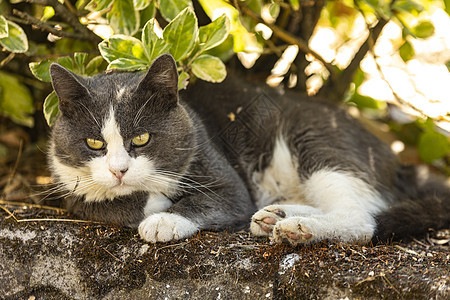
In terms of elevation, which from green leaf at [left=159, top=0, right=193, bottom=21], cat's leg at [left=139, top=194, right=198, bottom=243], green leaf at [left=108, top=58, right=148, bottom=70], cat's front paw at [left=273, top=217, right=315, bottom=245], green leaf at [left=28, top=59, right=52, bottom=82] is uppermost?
green leaf at [left=159, top=0, right=193, bottom=21]

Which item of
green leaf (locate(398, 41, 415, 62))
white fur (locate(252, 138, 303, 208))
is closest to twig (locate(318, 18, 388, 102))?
green leaf (locate(398, 41, 415, 62))

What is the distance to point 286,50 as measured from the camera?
3.53m

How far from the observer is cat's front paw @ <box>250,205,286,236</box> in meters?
2.21

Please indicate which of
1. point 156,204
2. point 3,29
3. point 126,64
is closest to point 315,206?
point 156,204

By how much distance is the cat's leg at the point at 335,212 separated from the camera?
6.70ft

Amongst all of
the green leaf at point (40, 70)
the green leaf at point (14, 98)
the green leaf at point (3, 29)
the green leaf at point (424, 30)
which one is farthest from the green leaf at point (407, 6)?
the green leaf at point (14, 98)

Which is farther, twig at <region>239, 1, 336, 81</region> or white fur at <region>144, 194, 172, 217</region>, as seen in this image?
twig at <region>239, 1, 336, 81</region>

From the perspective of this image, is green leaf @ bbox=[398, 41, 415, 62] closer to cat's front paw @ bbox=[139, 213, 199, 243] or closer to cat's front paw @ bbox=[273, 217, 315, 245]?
cat's front paw @ bbox=[273, 217, 315, 245]

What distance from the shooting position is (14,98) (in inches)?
122

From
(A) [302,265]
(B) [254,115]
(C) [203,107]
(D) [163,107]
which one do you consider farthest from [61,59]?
(A) [302,265]

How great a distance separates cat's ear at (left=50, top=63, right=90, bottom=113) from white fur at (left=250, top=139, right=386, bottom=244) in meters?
1.00

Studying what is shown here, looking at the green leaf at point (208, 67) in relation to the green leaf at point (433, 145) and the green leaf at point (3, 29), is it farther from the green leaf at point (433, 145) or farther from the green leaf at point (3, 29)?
the green leaf at point (433, 145)

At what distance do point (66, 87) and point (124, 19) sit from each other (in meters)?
0.63

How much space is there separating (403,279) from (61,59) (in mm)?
1959
